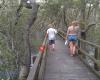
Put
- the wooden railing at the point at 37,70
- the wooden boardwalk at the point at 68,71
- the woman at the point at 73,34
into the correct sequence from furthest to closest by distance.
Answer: the woman at the point at 73,34 < the wooden boardwalk at the point at 68,71 < the wooden railing at the point at 37,70

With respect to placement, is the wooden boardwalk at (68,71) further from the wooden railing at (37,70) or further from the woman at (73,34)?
the woman at (73,34)

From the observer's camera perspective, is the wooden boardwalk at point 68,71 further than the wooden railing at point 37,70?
Yes

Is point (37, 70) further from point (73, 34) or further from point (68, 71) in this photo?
point (73, 34)

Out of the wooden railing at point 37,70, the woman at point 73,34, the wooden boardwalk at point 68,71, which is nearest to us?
the wooden railing at point 37,70

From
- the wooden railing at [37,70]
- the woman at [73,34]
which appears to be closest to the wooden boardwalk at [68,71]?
the wooden railing at [37,70]

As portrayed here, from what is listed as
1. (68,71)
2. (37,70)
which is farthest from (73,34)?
(37,70)

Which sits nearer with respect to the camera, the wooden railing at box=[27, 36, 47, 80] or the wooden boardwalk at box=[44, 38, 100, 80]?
the wooden railing at box=[27, 36, 47, 80]

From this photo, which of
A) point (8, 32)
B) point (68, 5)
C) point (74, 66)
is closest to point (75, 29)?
point (74, 66)

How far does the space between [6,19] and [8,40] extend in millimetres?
2483

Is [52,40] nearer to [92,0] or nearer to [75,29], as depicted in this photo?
[75,29]

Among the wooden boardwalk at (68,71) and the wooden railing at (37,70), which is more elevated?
the wooden railing at (37,70)

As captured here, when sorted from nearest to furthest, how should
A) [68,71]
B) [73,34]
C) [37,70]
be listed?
[37,70], [68,71], [73,34]

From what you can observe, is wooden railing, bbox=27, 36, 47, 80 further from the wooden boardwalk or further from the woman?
the woman

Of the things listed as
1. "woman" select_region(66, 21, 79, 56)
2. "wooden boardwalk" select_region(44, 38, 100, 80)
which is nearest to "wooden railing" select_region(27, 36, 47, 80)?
"wooden boardwalk" select_region(44, 38, 100, 80)
